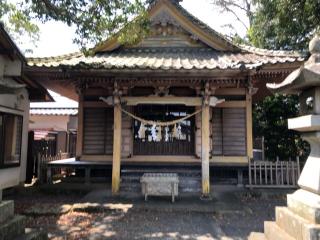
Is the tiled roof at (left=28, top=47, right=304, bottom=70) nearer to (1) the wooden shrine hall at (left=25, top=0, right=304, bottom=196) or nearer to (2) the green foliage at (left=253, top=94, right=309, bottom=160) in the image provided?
(1) the wooden shrine hall at (left=25, top=0, right=304, bottom=196)

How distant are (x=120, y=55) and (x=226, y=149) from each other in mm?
5485

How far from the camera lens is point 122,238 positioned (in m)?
6.18

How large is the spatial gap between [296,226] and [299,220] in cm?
9

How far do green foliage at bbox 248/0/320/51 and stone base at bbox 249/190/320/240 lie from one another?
40.4ft

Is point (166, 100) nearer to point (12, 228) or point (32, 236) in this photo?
point (32, 236)

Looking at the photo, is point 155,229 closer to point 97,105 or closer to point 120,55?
point 97,105

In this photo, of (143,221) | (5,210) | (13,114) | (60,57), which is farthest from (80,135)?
(5,210)

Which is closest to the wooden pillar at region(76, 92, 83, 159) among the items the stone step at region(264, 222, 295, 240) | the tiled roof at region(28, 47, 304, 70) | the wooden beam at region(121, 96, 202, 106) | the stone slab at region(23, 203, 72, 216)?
the tiled roof at region(28, 47, 304, 70)

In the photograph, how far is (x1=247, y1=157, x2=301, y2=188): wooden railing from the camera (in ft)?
35.6

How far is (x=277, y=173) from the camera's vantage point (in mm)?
10930

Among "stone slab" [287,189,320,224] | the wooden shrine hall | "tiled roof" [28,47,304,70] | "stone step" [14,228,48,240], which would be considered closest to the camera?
"stone slab" [287,189,320,224]

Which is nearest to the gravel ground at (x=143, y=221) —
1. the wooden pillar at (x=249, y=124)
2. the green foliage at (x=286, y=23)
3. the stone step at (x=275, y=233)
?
the stone step at (x=275, y=233)

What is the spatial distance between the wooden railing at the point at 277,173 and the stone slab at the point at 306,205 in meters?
6.83

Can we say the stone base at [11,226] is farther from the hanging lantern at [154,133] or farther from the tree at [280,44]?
the tree at [280,44]
